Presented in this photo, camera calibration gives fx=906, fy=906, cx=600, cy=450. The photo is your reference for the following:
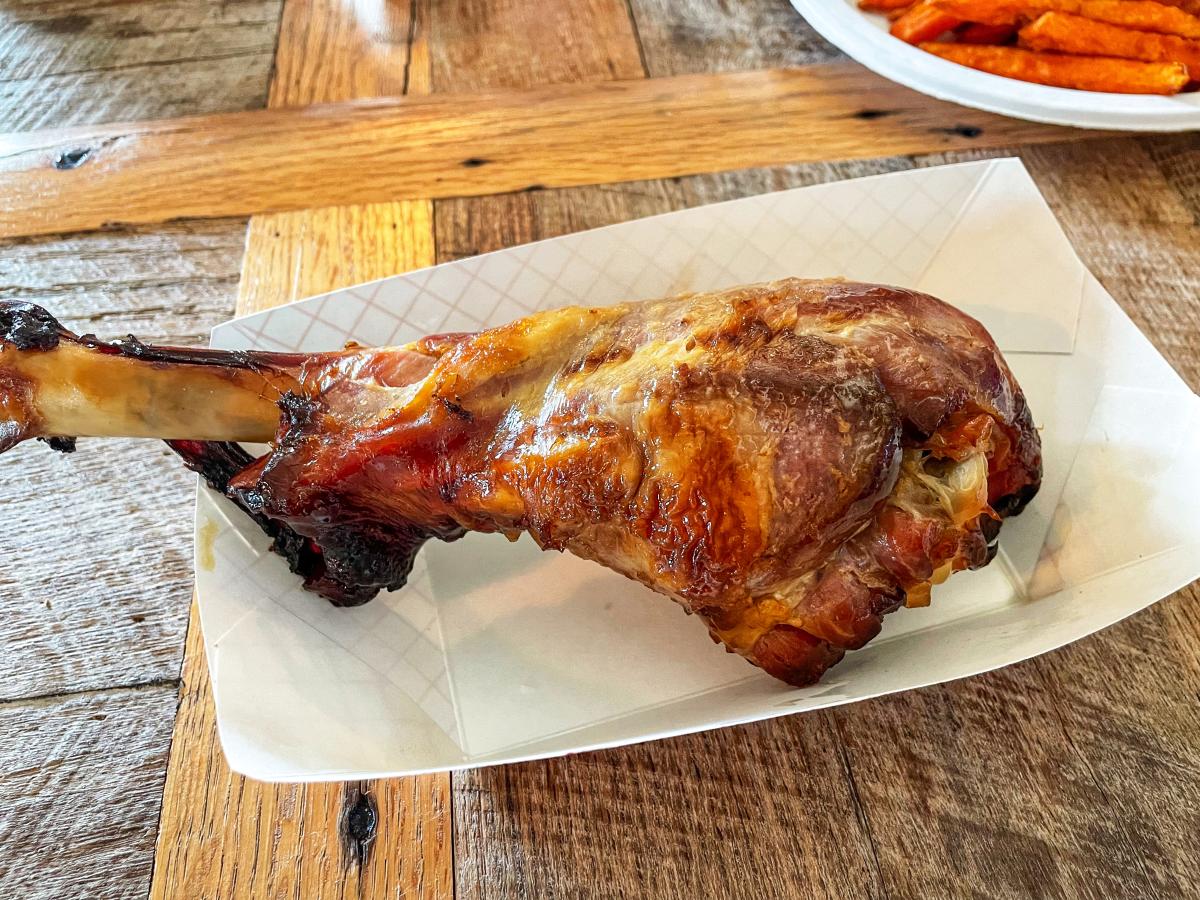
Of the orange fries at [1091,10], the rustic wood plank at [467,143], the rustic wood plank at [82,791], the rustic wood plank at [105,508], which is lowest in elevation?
the rustic wood plank at [82,791]

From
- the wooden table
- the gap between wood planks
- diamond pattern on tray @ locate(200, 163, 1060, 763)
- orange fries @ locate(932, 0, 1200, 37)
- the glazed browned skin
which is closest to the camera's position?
the glazed browned skin

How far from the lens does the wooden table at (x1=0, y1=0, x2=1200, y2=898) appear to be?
1116mm

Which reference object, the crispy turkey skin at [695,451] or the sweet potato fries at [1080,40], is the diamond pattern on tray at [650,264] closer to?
the crispy turkey skin at [695,451]

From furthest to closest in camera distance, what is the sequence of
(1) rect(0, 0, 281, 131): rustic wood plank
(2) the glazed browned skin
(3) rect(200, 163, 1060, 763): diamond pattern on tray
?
1. (1) rect(0, 0, 281, 131): rustic wood plank
2. (3) rect(200, 163, 1060, 763): diamond pattern on tray
3. (2) the glazed browned skin

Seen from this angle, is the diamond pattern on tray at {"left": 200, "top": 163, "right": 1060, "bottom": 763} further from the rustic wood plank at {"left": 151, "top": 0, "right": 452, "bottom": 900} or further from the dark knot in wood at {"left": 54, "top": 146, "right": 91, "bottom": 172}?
the dark knot in wood at {"left": 54, "top": 146, "right": 91, "bottom": 172}

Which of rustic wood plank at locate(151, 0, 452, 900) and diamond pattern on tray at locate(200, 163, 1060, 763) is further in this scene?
diamond pattern on tray at locate(200, 163, 1060, 763)

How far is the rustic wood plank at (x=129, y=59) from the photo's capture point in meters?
2.02

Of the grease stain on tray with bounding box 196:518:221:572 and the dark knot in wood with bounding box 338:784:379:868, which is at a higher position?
the grease stain on tray with bounding box 196:518:221:572

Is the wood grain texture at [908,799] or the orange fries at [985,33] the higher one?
the orange fries at [985,33]

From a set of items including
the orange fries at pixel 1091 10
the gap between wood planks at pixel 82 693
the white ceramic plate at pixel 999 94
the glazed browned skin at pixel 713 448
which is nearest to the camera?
the glazed browned skin at pixel 713 448

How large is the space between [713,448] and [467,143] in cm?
117

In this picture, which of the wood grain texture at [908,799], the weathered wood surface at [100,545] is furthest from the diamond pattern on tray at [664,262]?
the wood grain texture at [908,799]

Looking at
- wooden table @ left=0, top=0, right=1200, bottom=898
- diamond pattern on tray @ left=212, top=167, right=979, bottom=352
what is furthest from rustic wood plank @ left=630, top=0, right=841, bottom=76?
diamond pattern on tray @ left=212, top=167, right=979, bottom=352

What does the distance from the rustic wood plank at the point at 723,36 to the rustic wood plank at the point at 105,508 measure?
1.04 m
